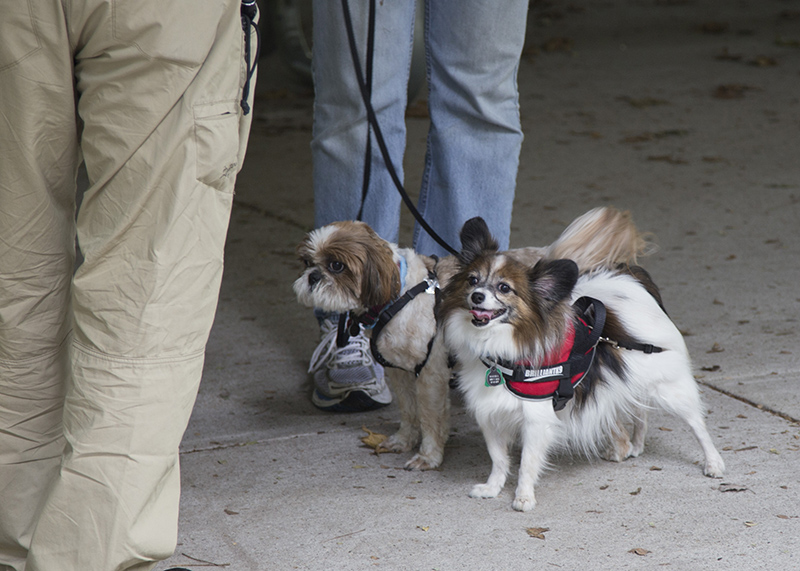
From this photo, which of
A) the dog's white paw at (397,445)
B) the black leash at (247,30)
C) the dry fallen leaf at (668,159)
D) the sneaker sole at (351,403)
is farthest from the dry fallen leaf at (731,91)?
the black leash at (247,30)

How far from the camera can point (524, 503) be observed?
9.61 ft

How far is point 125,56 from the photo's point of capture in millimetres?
1883

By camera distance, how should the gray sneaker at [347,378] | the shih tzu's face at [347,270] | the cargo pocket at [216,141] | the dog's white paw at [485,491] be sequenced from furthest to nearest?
the gray sneaker at [347,378], the shih tzu's face at [347,270], the dog's white paw at [485,491], the cargo pocket at [216,141]

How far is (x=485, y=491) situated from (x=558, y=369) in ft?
1.58

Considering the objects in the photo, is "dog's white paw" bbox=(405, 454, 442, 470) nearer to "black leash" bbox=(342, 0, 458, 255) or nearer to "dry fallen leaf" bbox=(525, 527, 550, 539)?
"dry fallen leaf" bbox=(525, 527, 550, 539)

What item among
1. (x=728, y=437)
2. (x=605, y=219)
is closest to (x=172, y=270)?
(x=605, y=219)

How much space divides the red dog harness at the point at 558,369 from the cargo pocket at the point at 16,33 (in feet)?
5.47

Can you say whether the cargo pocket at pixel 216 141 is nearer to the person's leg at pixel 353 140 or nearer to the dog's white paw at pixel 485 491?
the dog's white paw at pixel 485 491

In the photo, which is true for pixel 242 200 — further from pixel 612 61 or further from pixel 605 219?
pixel 612 61

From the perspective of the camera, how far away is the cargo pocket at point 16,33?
1836mm

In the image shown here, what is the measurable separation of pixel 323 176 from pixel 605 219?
1.23 metres

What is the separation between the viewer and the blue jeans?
359cm

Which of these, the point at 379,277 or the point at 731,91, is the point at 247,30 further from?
the point at 731,91

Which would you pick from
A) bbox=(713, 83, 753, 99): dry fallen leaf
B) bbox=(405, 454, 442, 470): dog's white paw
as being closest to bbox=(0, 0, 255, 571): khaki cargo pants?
bbox=(405, 454, 442, 470): dog's white paw
